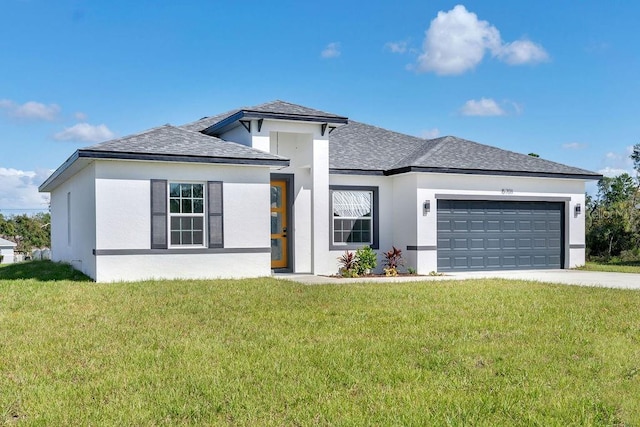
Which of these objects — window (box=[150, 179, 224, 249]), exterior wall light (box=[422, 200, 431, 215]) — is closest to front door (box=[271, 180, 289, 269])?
window (box=[150, 179, 224, 249])

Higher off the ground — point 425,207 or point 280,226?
point 425,207

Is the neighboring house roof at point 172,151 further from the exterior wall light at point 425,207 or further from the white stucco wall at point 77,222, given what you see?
the exterior wall light at point 425,207

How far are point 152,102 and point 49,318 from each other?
14302 millimetres

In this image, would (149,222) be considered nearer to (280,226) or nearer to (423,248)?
(280,226)

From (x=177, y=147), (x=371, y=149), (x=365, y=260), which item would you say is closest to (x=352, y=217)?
(x=365, y=260)

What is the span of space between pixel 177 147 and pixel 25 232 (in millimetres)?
56878

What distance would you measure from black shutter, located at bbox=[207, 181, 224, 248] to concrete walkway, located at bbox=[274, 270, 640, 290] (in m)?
1.99

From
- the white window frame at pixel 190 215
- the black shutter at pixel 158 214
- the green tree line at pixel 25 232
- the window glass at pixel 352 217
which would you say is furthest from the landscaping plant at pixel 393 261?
the green tree line at pixel 25 232

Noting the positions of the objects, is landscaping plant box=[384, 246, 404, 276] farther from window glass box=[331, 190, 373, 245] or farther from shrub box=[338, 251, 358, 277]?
shrub box=[338, 251, 358, 277]

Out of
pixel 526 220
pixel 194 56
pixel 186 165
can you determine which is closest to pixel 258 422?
pixel 186 165

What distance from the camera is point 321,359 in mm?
6953

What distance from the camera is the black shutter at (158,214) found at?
14852 millimetres

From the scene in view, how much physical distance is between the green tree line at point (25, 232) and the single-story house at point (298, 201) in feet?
147

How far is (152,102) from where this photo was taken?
74.2ft
